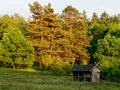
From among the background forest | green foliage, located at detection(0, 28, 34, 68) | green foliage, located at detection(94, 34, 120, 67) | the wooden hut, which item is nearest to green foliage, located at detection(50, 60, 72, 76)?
the background forest

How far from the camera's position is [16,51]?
87500 millimetres

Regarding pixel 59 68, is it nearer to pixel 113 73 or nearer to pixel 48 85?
pixel 113 73

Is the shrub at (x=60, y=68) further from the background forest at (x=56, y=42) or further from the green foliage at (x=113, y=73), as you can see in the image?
the green foliage at (x=113, y=73)

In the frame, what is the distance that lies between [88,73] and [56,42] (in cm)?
2839

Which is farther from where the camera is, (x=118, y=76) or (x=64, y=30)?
(x=64, y=30)

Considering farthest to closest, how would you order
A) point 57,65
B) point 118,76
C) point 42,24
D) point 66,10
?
point 66,10
point 42,24
point 57,65
point 118,76

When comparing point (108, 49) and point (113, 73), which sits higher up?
point (108, 49)

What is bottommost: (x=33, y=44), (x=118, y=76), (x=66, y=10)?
(x=118, y=76)

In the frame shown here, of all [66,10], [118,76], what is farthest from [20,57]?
[118,76]

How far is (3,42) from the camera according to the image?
88.9m

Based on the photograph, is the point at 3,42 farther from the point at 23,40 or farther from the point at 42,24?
the point at 42,24

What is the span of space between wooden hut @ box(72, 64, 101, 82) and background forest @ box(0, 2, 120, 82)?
38.9ft

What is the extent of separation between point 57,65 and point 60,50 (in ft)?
45.8

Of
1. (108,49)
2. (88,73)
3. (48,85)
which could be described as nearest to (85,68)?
(88,73)
